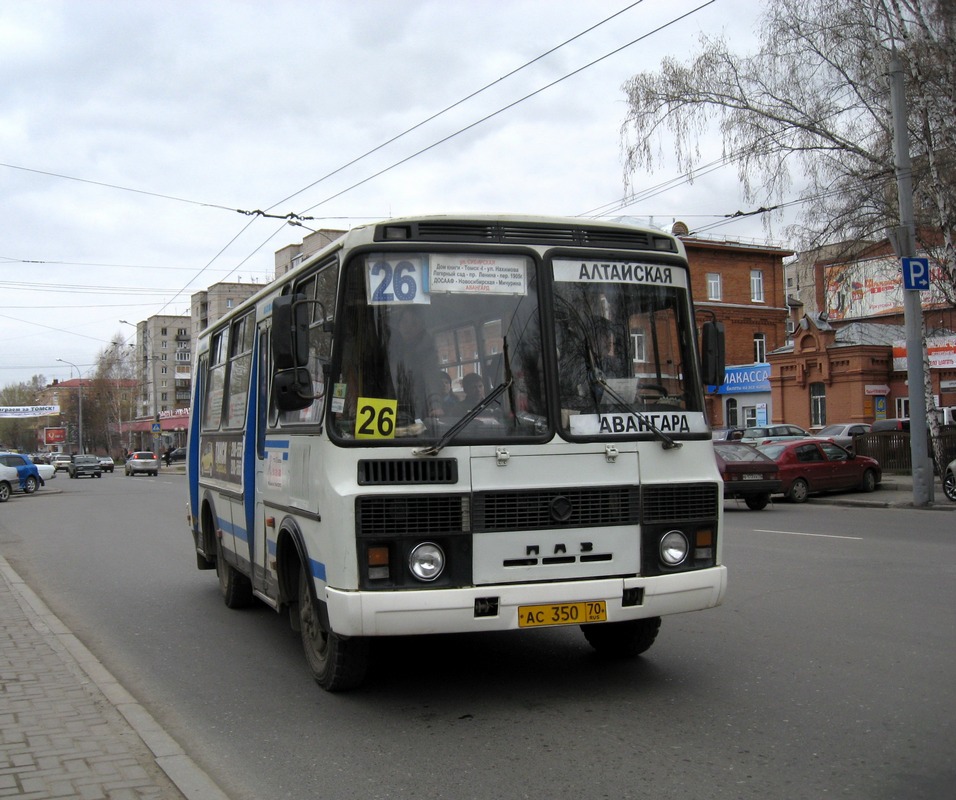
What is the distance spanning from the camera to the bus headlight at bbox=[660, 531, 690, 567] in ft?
19.6

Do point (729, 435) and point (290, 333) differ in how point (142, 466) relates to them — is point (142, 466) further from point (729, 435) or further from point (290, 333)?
point (290, 333)

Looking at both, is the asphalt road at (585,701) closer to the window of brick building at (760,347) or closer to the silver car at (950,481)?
the silver car at (950,481)

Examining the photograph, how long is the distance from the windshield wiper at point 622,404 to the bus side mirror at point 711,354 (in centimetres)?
59

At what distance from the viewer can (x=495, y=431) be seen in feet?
18.8

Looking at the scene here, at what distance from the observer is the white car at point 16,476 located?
3450 centimetres

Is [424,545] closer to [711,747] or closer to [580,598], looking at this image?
[580,598]

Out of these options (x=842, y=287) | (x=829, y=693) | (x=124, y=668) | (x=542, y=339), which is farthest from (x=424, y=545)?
(x=842, y=287)

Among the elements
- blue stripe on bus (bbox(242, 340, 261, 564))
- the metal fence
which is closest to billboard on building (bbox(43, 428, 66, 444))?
the metal fence

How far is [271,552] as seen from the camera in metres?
7.24

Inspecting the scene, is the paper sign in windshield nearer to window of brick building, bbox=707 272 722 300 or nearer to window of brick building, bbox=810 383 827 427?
window of brick building, bbox=810 383 827 427

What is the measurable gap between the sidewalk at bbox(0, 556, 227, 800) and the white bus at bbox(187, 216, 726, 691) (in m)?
1.16

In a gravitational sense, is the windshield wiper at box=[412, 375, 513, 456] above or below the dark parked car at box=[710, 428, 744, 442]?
above

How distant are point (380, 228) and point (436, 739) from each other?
2.83 metres

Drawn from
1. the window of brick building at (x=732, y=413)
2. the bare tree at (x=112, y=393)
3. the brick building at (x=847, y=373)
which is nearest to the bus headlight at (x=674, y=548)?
the brick building at (x=847, y=373)
